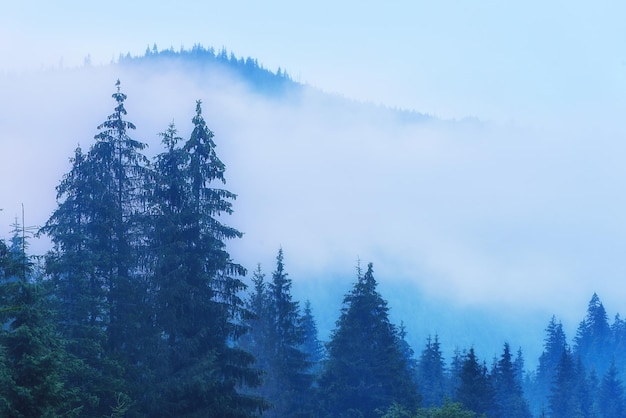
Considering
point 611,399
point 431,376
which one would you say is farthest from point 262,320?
point 611,399

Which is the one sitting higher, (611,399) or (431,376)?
(431,376)

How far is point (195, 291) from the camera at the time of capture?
21.6 meters

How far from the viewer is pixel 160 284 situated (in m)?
21.3

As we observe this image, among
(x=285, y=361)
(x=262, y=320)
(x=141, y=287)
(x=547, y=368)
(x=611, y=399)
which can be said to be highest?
Result: (x=262, y=320)

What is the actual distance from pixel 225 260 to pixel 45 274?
616 cm

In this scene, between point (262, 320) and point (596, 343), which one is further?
point (596, 343)

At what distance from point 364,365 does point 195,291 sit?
1757 centimetres

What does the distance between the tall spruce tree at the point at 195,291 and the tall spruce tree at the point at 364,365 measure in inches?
550

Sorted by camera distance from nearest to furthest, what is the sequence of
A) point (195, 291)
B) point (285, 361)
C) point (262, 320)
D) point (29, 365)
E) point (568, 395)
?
point (29, 365) < point (195, 291) < point (285, 361) < point (262, 320) < point (568, 395)

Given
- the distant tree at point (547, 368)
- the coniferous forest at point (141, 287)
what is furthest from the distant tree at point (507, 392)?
the distant tree at point (547, 368)

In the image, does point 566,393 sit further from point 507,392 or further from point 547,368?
point 547,368

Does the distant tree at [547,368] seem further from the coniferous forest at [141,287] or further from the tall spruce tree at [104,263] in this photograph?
the tall spruce tree at [104,263]

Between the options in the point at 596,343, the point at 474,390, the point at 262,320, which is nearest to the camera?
the point at 262,320

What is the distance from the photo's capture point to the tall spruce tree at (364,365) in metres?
36.1
